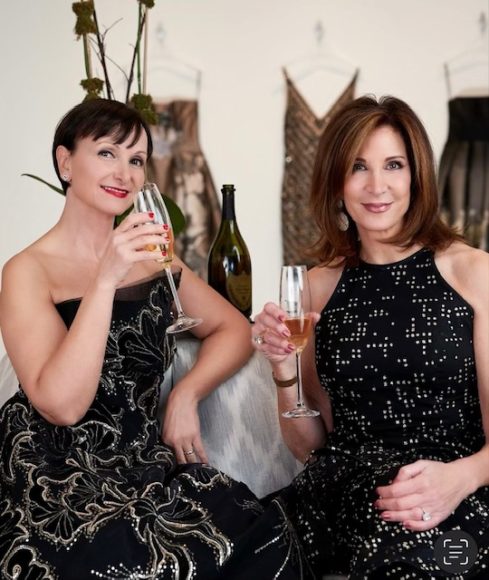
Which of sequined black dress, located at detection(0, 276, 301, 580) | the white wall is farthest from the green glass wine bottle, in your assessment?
the white wall

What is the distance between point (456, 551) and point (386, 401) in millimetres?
327

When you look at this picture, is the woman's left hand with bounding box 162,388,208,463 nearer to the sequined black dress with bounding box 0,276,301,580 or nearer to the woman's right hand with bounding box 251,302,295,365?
the sequined black dress with bounding box 0,276,301,580

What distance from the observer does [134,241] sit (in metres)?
1.62

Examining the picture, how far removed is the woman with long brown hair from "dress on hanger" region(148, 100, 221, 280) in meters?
2.28

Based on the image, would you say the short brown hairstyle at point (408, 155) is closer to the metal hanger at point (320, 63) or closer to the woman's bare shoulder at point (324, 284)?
the woman's bare shoulder at point (324, 284)

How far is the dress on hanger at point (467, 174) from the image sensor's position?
165 inches

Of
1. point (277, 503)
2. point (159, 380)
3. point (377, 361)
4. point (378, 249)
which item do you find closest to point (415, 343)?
point (377, 361)

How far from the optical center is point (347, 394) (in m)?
1.80

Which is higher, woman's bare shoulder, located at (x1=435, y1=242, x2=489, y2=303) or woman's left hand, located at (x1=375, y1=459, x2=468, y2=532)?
woman's bare shoulder, located at (x1=435, y1=242, x2=489, y2=303)

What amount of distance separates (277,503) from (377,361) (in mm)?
341

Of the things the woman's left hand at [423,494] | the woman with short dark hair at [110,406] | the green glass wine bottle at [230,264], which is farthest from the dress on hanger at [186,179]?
the woman's left hand at [423,494]

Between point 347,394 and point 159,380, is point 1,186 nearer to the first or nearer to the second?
point 159,380

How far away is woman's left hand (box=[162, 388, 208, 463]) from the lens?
1.90 meters

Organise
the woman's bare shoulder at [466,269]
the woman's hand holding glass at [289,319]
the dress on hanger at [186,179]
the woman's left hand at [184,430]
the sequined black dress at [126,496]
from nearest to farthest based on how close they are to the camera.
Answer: the sequined black dress at [126,496] < the woman's hand holding glass at [289,319] < the woman's bare shoulder at [466,269] < the woman's left hand at [184,430] < the dress on hanger at [186,179]
